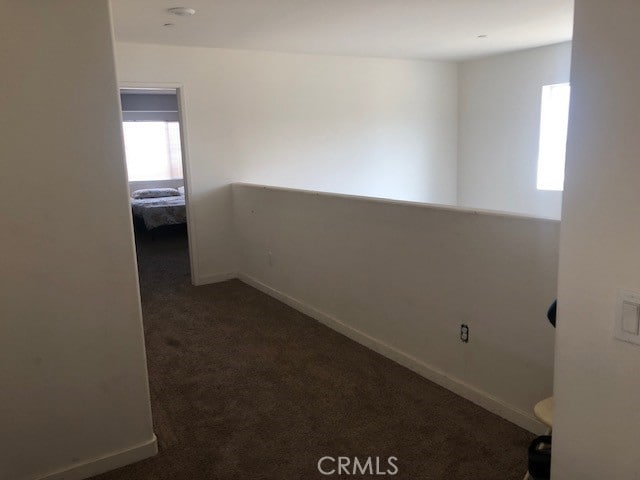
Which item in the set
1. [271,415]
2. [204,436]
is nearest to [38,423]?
[204,436]

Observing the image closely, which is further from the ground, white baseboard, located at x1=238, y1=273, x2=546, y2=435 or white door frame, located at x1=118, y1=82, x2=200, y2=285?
white door frame, located at x1=118, y1=82, x2=200, y2=285

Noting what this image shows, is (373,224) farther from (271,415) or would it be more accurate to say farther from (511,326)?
(271,415)

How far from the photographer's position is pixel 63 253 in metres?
1.92

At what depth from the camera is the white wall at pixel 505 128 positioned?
5.24 m

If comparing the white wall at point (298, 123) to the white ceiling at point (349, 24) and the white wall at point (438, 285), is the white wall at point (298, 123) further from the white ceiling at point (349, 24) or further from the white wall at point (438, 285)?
the white wall at point (438, 285)

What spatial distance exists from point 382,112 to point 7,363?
4758 millimetres

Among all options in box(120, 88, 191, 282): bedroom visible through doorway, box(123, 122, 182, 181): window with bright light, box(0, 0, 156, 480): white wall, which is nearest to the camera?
box(0, 0, 156, 480): white wall

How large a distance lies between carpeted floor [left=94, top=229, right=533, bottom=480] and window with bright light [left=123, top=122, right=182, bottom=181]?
542cm

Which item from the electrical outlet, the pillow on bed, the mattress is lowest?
the electrical outlet

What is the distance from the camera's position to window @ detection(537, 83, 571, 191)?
5.16m

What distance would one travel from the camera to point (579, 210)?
105 cm

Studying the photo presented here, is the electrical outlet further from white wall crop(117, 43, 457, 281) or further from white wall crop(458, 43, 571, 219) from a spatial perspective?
white wall crop(458, 43, 571, 219)

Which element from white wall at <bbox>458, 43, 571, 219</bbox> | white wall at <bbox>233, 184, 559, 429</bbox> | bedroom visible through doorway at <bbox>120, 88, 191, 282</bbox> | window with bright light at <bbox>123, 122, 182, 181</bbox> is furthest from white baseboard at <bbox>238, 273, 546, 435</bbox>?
window with bright light at <bbox>123, 122, 182, 181</bbox>

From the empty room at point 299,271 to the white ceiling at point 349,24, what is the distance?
0.12ft
